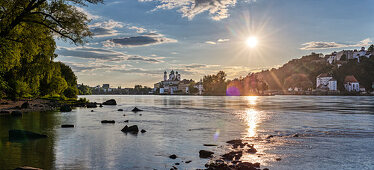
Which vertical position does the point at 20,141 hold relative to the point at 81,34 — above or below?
below

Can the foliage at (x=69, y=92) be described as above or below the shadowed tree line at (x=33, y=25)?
below

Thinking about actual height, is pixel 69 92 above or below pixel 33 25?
below

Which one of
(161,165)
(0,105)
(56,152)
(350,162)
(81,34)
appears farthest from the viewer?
(0,105)

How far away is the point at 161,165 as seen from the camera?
19203 mm

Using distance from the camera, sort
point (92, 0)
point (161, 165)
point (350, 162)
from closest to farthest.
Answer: point (161, 165) → point (350, 162) → point (92, 0)

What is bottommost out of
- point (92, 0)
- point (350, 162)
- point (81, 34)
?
point (350, 162)

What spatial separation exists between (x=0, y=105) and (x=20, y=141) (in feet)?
147

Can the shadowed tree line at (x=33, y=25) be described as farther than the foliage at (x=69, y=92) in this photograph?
No

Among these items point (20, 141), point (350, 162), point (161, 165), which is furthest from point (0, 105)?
point (350, 162)

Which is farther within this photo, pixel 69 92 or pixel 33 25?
pixel 69 92

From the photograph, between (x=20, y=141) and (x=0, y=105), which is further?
(x=0, y=105)

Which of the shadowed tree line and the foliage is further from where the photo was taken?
the foliage

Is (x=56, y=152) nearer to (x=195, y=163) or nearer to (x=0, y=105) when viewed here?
(x=195, y=163)

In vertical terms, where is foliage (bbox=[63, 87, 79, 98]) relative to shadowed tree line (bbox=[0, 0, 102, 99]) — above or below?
below
